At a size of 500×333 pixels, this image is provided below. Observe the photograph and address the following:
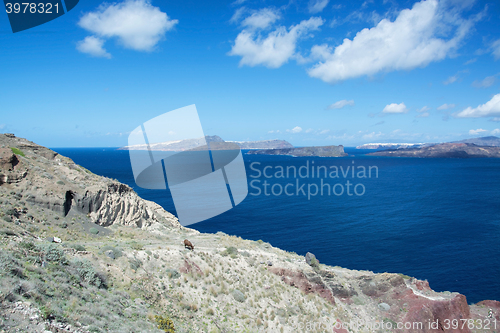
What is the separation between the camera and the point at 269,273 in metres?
23.2

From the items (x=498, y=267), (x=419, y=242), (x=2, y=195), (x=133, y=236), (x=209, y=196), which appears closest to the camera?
(x=2, y=195)

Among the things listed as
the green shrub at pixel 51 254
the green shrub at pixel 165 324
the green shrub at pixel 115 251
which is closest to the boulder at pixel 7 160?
the green shrub at pixel 115 251

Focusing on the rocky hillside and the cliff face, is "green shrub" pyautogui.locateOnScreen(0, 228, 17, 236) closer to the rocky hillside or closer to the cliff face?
the rocky hillside

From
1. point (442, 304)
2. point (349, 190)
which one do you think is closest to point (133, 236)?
point (442, 304)

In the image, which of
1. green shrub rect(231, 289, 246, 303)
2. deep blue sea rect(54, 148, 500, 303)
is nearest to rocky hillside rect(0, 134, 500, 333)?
green shrub rect(231, 289, 246, 303)

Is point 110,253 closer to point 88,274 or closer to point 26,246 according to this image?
point 88,274

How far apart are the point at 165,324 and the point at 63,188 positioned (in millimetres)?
18866

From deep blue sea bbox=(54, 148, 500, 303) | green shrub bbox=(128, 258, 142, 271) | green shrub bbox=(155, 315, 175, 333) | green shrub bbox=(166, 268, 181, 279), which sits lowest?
deep blue sea bbox=(54, 148, 500, 303)

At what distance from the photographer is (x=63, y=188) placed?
2616cm

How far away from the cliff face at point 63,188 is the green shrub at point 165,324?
15.7 metres

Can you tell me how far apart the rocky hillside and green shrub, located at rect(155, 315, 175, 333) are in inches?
2.6

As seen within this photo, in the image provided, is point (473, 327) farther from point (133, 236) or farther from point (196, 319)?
point (133, 236)

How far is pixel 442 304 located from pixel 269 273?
14606 mm

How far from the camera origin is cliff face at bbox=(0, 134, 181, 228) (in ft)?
79.4
